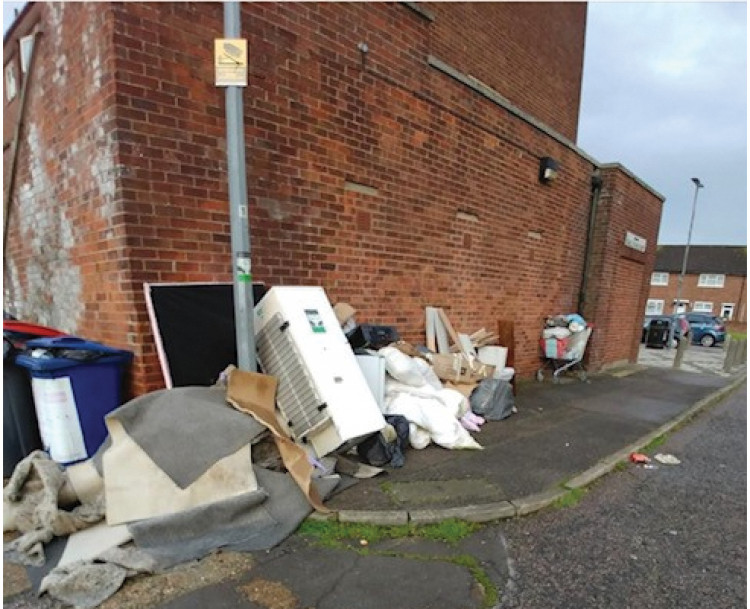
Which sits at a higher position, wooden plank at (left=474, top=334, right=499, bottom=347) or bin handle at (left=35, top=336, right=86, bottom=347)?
bin handle at (left=35, top=336, right=86, bottom=347)

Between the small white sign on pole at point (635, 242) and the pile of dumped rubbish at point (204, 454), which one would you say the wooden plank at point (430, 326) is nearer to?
the pile of dumped rubbish at point (204, 454)

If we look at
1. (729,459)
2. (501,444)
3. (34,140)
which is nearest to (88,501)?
(501,444)

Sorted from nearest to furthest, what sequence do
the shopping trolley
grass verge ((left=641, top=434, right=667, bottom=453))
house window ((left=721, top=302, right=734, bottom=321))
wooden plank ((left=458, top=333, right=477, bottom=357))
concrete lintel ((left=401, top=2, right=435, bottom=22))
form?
grass verge ((left=641, top=434, right=667, bottom=453)), concrete lintel ((left=401, top=2, right=435, bottom=22)), wooden plank ((left=458, top=333, right=477, bottom=357)), the shopping trolley, house window ((left=721, top=302, right=734, bottom=321))

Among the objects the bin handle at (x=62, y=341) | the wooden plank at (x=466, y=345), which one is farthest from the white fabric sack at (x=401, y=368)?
the bin handle at (x=62, y=341)

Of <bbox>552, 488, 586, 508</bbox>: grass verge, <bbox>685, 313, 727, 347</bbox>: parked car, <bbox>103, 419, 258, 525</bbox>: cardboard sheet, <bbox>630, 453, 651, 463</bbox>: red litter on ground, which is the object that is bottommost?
<bbox>685, 313, 727, 347</bbox>: parked car

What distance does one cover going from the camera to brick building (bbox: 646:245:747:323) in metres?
36.7

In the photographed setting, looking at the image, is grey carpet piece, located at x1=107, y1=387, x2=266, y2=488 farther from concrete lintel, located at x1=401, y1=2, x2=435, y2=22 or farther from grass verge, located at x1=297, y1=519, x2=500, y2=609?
concrete lintel, located at x1=401, y1=2, x2=435, y2=22

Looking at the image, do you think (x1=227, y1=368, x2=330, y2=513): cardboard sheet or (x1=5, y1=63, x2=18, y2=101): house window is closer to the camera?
(x1=227, y1=368, x2=330, y2=513): cardboard sheet

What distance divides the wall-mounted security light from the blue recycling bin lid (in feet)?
21.6

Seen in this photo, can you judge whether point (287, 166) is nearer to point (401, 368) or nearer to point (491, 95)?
point (401, 368)

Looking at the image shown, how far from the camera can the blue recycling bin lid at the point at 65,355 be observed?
287 cm

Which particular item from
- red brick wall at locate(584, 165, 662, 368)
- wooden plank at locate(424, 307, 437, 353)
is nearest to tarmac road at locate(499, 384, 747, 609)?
wooden plank at locate(424, 307, 437, 353)

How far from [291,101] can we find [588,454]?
4350mm

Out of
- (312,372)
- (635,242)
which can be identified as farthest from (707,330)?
(312,372)
